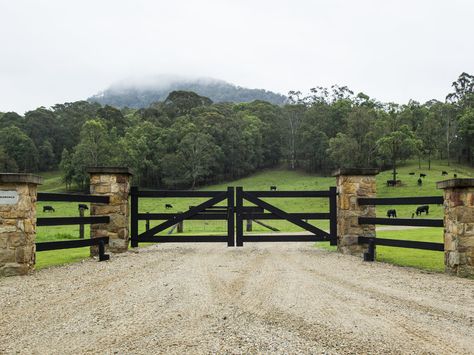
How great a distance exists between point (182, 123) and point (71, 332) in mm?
67847

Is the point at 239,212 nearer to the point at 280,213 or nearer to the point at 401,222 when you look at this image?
the point at 280,213

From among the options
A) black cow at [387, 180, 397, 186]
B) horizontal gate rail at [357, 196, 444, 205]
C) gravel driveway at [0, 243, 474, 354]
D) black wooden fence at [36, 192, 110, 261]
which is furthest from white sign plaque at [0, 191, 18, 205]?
black cow at [387, 180, 397, 186]

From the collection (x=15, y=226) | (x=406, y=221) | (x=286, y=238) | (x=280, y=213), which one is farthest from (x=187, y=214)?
(x=406, y=221)

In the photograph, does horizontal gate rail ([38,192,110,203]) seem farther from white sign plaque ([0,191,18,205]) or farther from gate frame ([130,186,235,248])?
gate frame ([130,186,235,248])

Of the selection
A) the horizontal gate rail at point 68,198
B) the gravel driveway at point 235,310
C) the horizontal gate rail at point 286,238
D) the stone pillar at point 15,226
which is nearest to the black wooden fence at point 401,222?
the gravel driveway at point 235,310

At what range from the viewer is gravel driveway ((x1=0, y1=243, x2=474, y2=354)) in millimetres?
3641

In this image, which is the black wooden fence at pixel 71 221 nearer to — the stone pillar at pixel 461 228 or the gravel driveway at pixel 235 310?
the gravel driveway at pixel 235 310

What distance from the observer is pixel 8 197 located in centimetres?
734

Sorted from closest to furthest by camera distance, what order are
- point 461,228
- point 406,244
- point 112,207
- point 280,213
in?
1. point 461,228
2. point 406,244
3. point 112,207
4. point 280,213

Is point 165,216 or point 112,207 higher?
point 112,207

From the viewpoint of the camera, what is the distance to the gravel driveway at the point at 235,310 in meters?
3.64

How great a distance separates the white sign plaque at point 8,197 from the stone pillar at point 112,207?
2.64 meters

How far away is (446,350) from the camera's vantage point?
11.6 feet

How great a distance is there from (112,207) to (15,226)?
288cm
